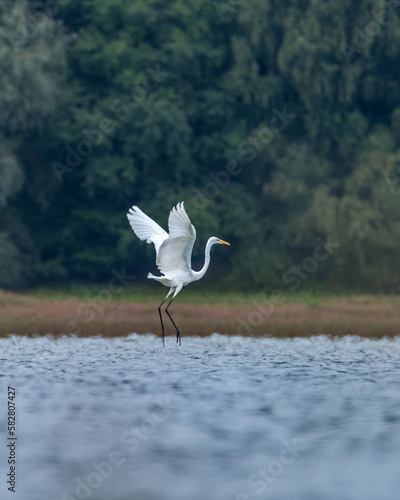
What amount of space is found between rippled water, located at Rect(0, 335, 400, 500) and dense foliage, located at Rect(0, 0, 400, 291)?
17317mm

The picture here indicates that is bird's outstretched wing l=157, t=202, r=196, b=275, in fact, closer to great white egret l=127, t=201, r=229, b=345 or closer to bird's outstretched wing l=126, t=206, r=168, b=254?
great white egret l=127, t=201, r=229, b=345

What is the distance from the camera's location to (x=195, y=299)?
2747 cm

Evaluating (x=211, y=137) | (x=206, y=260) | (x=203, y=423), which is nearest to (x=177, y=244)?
(x=206, y=260)

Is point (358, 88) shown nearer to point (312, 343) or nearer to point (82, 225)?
point (82, 225)

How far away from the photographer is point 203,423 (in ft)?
33.7

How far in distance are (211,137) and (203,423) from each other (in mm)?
27411

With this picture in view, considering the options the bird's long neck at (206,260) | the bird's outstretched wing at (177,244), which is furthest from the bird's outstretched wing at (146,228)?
the bird's long neck at (206,260)

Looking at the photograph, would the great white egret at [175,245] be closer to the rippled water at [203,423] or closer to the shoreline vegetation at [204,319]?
the rippled water at [203,423]

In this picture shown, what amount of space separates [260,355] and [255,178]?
21789 millimetres

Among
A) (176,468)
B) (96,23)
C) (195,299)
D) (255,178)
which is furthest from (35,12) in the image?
(176,468)

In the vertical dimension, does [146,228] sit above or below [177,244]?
above

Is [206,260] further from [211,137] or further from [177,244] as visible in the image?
[211,137]

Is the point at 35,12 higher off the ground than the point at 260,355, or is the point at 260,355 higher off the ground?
the point at 35,12

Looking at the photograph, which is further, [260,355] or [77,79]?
[77,79]
